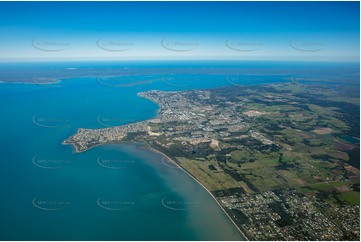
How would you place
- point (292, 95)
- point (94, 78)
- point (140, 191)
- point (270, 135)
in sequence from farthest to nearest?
point (94, 78) < point (292, 95) < point (270, 135) < point (140, 191)

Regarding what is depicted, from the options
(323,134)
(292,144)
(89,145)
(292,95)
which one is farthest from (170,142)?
(292,95)

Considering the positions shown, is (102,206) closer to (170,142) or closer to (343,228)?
(170,142)
